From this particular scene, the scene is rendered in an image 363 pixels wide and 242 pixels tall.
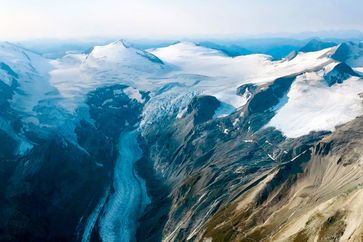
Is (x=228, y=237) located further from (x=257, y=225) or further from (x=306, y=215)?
(x=306, y=215)

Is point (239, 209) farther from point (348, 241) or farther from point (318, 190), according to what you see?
point (348, 241)

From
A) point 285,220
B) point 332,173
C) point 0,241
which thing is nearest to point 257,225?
point 285,220

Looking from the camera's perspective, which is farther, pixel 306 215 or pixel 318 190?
pixel 318 190

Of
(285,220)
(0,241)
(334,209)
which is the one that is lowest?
(0,241)

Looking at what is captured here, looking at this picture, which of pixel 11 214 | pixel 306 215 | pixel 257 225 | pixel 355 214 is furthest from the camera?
pixel 11 214

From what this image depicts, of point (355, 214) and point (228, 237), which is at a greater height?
point (355, 214)

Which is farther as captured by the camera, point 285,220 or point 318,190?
point 318,190

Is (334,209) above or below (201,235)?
above

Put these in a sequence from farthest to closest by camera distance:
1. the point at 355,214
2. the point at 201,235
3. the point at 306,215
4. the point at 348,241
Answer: the point at 201,235
the point at 306,215
the point at 355,214
the point at 348,241

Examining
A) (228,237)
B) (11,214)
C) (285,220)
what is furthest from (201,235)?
(11,214)
